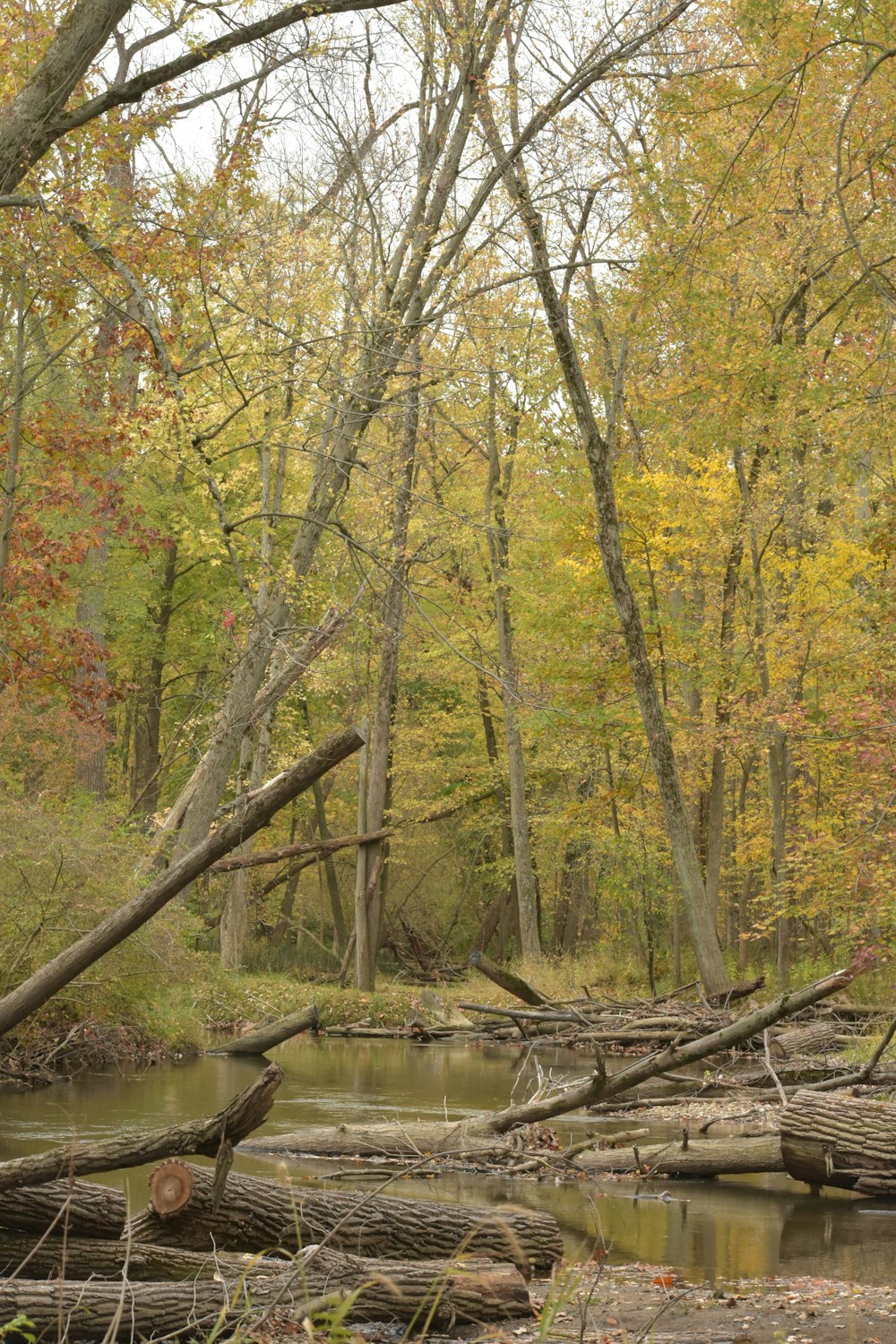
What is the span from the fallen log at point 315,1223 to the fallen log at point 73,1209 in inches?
3.9

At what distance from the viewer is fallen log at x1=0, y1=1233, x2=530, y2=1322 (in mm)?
5570

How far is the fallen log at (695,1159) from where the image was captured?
965 cm

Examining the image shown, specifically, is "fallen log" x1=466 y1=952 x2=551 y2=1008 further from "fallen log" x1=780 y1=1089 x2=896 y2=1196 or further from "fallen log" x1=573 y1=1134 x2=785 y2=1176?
"fallen log" x1=780 y1=1089 x2=896 y2=1196

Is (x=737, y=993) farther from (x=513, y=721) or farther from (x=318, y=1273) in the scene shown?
(x=513, y=721)

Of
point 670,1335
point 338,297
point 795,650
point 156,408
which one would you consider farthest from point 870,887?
point 338,297

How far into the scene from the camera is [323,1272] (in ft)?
18.6

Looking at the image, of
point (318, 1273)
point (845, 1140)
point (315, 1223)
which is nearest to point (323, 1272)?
point (318, 1273)

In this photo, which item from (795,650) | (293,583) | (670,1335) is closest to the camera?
(670,1335)

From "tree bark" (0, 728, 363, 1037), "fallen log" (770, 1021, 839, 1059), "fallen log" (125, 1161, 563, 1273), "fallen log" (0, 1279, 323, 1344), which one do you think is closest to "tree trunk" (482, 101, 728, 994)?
"fallen log" (770, 1021, 839, 1059)

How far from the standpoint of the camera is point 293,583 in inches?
553

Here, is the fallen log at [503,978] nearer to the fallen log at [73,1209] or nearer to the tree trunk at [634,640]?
the tree trunk at [634,640]

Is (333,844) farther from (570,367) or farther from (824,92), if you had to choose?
(824,92)

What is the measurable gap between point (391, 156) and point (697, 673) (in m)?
10.2

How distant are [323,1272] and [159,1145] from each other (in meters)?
0.90
